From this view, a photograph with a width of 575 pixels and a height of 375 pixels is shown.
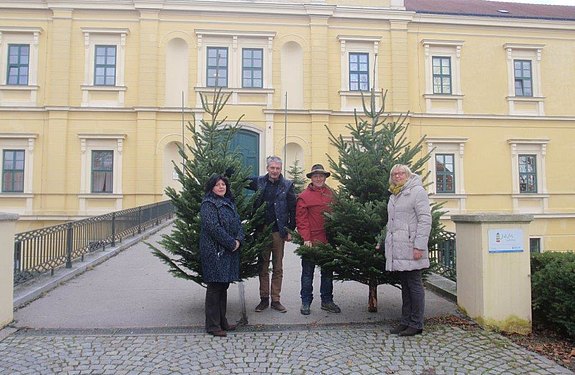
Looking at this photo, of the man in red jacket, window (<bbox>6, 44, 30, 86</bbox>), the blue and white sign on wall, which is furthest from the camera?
window (<bbox>6, 44, 30, 86</bbox>)

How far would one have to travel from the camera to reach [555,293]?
5.23 m

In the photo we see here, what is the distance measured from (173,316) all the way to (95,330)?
101 centimetres

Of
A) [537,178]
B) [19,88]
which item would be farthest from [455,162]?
[19,88]

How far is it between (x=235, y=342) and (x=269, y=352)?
20.1 inches

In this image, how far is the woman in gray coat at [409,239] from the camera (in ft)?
17.1

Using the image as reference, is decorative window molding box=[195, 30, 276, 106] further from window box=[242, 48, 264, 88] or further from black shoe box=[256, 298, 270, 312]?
black shoe box=[256, 298, 270, 312]

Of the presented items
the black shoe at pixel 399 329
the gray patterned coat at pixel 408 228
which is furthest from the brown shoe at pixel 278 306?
the gray patterned coat at pixel 408 228

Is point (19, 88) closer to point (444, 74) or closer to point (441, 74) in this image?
point (441, 74)

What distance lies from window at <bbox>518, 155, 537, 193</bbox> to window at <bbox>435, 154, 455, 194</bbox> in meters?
4.23

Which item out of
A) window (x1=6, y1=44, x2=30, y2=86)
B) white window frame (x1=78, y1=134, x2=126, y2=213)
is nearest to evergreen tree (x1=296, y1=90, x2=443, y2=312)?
white window frame (x1=78, y1=134, x2=126, y2=213)

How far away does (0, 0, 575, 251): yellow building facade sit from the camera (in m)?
23.8

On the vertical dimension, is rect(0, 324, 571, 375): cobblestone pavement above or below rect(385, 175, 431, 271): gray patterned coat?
below

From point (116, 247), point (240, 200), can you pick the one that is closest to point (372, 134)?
point (240, 200)

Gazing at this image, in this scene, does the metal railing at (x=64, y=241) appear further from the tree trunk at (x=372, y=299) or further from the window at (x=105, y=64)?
the window at (x=105, y=64)
